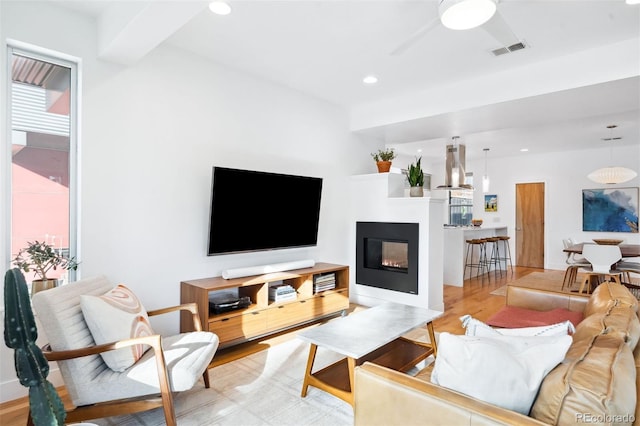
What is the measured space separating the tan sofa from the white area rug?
942mm

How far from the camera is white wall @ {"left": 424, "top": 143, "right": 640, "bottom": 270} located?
7.34 m

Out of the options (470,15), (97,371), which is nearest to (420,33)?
(470,15)

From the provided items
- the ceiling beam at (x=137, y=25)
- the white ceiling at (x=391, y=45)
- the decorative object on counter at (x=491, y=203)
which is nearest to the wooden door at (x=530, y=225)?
the decorative object on counter at (x=491, y=203)

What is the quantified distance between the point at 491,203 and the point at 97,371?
350 inches

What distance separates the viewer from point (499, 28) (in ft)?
7.20

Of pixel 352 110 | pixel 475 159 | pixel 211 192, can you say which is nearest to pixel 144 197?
pixel 211 192

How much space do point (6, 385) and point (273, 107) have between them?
10.5 feet

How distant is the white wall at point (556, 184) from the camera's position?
24.1ft

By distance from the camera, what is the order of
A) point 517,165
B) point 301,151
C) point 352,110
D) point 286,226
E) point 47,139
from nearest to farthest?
point 47,139
point 286,226
point 301,151
point 352,110
point 517,165

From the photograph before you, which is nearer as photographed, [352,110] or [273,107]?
[273,107]

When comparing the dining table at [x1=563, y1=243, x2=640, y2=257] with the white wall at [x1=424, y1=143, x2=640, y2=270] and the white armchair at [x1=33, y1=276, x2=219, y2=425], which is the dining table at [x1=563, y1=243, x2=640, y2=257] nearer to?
the white wall at [x1=424, y1=143, x2=640, y2=270]

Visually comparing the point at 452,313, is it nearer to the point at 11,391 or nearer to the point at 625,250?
the point at 625,250

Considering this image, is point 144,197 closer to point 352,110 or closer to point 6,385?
point 6,385

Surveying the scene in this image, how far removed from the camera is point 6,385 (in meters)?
2.36
